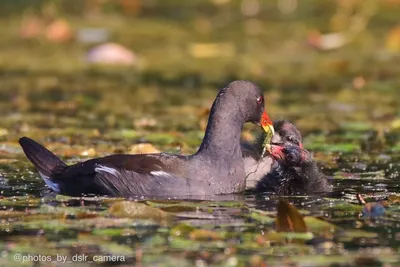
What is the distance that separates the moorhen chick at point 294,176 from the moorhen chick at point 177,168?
1.82ft

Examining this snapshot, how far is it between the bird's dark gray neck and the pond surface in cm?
44

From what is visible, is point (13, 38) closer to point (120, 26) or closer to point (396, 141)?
point (120, 26)

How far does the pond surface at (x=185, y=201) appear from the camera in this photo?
Answer: 22.7 feet

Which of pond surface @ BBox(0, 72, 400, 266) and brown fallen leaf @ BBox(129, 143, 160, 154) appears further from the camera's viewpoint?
brown fallen leaf @ BBox(129, 143, 160, 154)

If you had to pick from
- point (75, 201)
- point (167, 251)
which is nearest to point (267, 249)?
point (167, 251)

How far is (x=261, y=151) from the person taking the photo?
10219 millimetres

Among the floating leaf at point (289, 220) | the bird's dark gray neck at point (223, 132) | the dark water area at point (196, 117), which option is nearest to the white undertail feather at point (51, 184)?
the dark water area at point (196, 117)

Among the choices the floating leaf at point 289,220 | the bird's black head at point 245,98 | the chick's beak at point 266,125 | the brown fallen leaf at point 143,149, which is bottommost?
the floating leaf at point 289,220

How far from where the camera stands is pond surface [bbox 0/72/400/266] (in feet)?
22.7

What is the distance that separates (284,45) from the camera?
2052 cm

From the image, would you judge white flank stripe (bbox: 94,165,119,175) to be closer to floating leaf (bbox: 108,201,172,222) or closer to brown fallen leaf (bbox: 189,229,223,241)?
floating leaf (bbox: 108,201,172,222)

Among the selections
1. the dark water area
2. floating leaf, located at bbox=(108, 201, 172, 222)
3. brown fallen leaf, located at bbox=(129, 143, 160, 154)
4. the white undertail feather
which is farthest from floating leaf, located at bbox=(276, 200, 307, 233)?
brown fallen leaf, located at bbox=(129, 143, 160, 154)

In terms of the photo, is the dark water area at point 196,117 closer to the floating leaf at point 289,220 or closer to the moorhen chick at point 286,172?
the floating leaf at point 289,220

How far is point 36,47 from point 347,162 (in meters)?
10.6
